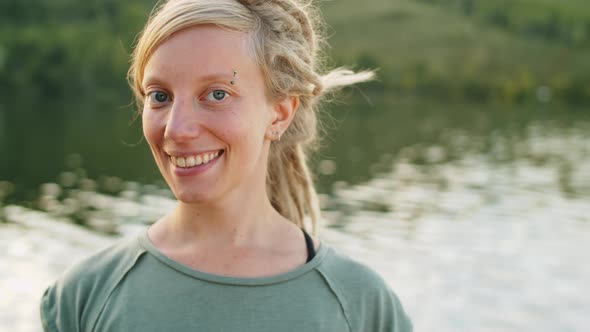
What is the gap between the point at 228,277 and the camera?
109 inches

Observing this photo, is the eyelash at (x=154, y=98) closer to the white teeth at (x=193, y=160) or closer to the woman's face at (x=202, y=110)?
the woman's face at (x=202, y=110)

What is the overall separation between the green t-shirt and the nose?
18.3 inches

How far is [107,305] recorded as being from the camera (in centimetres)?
273

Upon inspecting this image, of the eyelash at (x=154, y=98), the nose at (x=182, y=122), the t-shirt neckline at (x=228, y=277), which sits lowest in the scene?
the t-shirt neckline at (x=228, y=277)

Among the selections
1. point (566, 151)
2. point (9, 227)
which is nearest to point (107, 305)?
point (9, 227)

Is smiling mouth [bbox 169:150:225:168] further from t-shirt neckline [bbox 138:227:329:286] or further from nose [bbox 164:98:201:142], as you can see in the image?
t-shirt neckline [bbox 138:227:329:286]

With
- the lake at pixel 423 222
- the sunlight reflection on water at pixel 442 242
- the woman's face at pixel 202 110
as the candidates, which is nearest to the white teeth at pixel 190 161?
the woman's face at pixel 202 110

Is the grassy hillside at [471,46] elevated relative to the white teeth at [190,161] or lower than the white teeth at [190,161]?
elevated

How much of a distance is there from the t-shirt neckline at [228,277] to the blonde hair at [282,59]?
67 centimetres

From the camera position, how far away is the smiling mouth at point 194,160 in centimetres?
279

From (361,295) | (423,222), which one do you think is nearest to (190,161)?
(361,295)

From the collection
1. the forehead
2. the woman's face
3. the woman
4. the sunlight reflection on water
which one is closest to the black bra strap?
the woman

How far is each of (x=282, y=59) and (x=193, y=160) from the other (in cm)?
59

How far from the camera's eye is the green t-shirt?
271 cm
